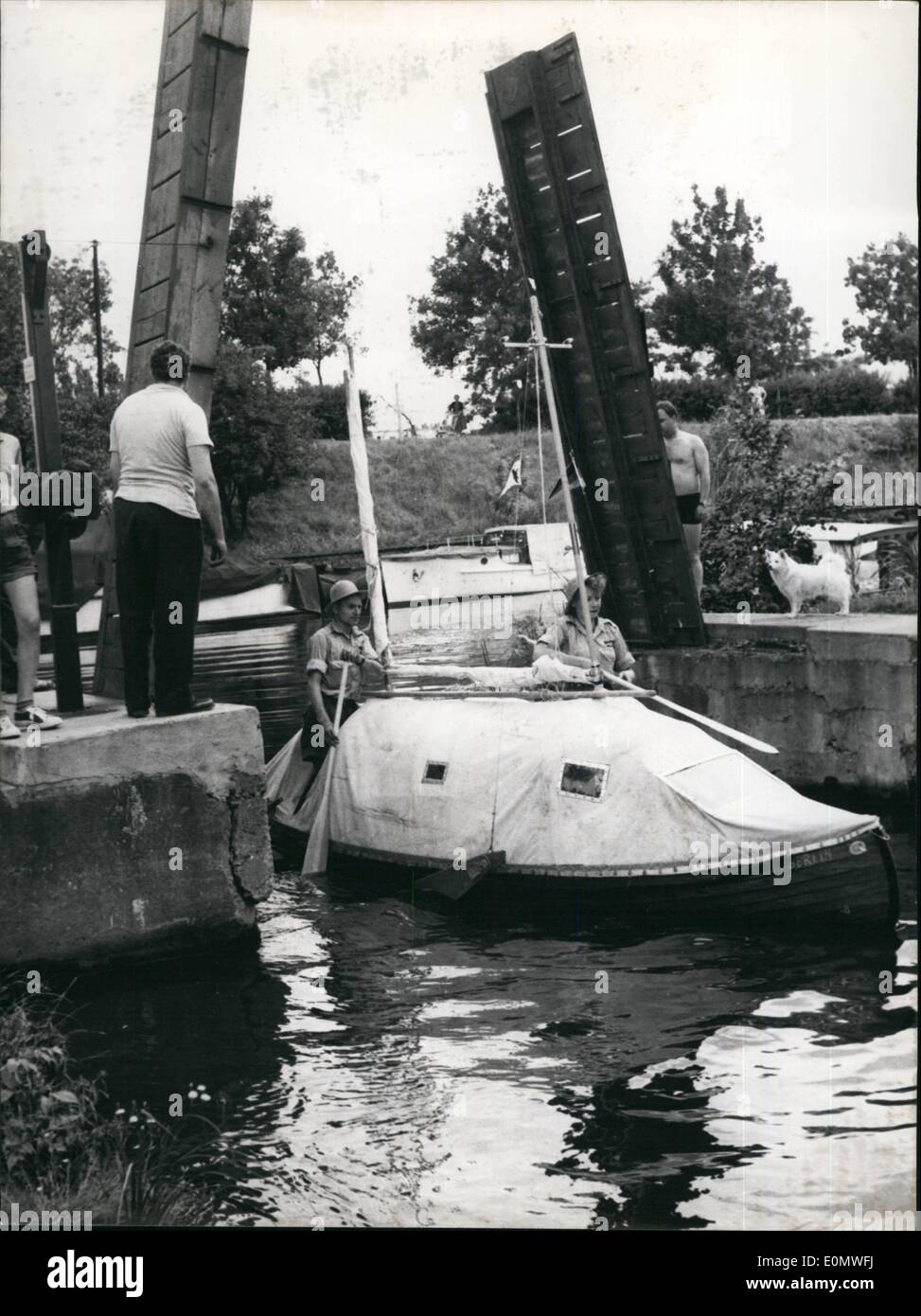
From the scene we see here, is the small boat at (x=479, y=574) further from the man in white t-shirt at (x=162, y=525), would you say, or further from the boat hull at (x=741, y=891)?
the man in white t-shirt at (x=162, y=525)

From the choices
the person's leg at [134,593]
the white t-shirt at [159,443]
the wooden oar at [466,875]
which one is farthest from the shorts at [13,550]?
the wooden oar at [466,875]

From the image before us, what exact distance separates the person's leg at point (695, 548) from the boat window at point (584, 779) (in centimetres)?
450

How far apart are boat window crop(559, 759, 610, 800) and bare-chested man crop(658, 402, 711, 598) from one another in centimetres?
450

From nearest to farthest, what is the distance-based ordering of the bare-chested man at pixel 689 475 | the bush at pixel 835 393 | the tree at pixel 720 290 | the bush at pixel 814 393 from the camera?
1. the bare-chested man at pixel 689 475
2. the tree at pixel 720 290
3. the bush at pixel 814 393
4. the bush at pixel 835 393

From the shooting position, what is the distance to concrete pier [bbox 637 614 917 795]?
11305 mm

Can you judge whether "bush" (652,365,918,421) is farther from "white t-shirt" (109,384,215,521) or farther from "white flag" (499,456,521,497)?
"white t-shirt" (109,384,215,521)

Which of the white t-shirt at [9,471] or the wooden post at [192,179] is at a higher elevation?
the wooden post at [192,179]

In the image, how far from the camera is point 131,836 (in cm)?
773

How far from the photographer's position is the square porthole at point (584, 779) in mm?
8648

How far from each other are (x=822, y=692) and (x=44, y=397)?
664cm

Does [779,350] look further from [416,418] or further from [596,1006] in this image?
[596,1006]

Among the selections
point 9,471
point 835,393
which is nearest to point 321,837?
point 9,471

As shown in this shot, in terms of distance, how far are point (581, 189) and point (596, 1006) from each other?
7.64 meters
